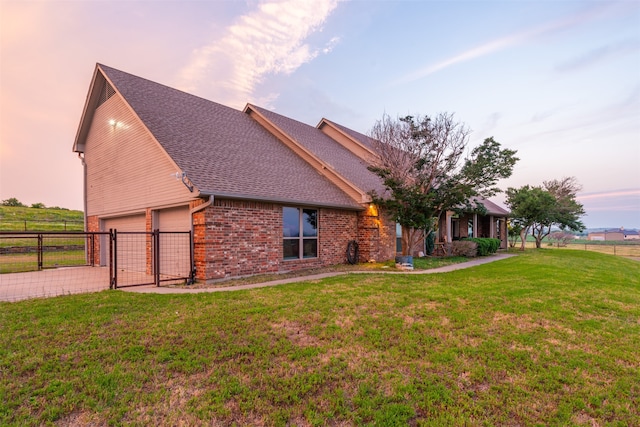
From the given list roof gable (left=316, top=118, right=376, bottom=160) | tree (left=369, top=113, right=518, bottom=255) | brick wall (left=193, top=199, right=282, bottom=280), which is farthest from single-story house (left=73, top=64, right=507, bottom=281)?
roof gable (left=316, top=118, right=376, bottom=160)

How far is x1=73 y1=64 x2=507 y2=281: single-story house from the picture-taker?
859 cm

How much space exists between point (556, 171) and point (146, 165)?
34527 mm

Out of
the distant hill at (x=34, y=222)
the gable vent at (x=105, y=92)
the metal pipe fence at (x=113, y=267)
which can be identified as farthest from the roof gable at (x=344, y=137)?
the distant hill at (x=34, y=222)

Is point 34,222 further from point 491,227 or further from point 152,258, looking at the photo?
point 491,227

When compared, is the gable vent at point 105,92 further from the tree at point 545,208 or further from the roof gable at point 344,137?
the tree at point 545,208

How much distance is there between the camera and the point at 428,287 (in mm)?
7602

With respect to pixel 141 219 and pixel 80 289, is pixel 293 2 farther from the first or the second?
pixel 80 289

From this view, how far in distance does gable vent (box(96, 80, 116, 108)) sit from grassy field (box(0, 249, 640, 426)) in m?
9.07

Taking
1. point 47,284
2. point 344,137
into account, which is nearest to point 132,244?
point 47,284

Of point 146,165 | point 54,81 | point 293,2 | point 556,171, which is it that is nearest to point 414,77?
point 293,2

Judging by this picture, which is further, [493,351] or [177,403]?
[493,351]

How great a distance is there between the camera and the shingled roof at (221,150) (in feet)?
29.3

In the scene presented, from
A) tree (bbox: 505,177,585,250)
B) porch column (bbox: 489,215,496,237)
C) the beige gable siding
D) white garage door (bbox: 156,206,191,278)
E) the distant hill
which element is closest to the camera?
white garage door (bbox: 156,206,191,278)

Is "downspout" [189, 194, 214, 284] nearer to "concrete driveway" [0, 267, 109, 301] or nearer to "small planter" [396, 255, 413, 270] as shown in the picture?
"concrete driveway" [0, 267, 109, 301]
